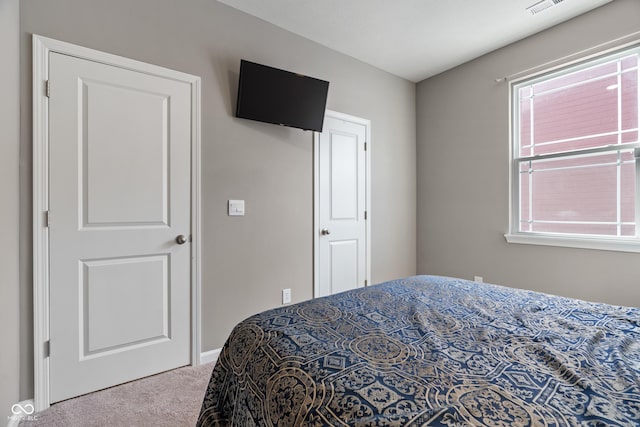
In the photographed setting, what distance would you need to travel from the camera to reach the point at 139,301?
6.57 ft

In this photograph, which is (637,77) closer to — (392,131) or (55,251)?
(392,131)

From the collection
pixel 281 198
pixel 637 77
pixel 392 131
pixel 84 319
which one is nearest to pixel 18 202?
pixel 84 319

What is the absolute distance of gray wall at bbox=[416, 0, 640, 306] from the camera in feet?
7.68

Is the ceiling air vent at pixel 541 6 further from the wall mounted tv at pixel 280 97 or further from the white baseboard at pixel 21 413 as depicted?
the white baseboard at pixel 21 413

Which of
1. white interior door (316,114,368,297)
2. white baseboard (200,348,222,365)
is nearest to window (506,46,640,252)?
white interior door (316,114,368,297)

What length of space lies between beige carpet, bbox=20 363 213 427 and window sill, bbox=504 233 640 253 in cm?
286

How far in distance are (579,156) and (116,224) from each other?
3514 millimetres

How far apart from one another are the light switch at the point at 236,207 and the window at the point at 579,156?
8.16 ft

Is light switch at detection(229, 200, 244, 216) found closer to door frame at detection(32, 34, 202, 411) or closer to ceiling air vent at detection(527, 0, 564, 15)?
door frame at detection(32, 34, 202, 411)

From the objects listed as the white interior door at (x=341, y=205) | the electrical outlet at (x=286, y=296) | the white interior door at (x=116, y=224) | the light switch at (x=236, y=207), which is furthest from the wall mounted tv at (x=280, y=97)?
the electrical outlet at (x=286, y=296)

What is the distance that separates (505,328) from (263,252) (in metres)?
1.82

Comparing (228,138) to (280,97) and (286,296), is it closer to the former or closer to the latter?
(280,97)
